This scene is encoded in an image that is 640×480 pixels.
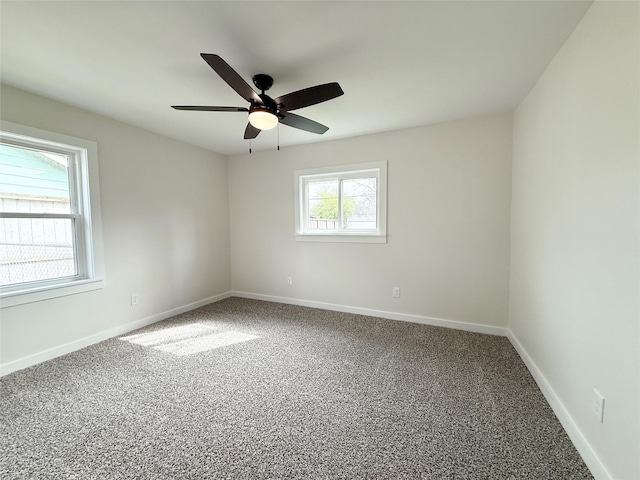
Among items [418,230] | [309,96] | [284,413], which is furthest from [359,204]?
[284,413]

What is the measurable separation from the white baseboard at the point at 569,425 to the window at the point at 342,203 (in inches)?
73.6

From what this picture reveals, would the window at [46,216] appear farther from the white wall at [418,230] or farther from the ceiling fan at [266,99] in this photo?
the white wall at [418,230]

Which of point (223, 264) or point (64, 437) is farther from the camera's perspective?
point (223, 264)

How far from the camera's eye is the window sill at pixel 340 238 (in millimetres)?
3365

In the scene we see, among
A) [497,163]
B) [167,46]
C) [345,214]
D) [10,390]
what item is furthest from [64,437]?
[497,163]

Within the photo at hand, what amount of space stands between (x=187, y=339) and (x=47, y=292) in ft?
4.18

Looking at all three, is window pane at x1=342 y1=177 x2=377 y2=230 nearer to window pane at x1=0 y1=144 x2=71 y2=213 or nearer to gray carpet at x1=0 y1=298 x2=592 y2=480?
gray carpet at x1=0 y1=298 x2=592 y2=480

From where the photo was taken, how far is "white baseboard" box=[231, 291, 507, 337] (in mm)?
2900

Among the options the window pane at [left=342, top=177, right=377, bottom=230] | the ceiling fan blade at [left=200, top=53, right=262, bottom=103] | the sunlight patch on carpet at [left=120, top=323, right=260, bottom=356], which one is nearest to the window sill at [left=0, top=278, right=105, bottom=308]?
the sunlight patch on carpet at [left=120, top=323, right=260, bottom=356]

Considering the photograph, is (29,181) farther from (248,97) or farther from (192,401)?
(192,401)

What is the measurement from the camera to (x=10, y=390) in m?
1.93

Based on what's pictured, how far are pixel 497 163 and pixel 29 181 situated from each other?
4472 millimetres

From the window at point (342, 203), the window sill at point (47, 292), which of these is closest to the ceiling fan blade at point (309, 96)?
the window at point (342, 203)

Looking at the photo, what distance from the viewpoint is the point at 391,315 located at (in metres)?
3.36
